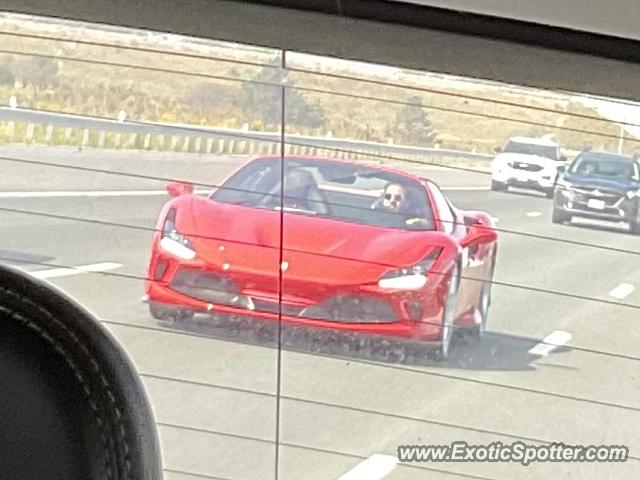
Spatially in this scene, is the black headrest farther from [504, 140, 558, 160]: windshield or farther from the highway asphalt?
[504, 140, 558, 160]: windshield

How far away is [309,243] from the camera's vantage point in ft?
6.07

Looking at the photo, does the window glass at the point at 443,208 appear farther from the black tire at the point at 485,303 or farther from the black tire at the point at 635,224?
the black tire at the point at 635,224

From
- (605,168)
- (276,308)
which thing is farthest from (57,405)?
(605,168)

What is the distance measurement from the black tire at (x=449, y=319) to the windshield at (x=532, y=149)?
21cm

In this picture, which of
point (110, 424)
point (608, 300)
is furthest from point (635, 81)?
point (110, 424)

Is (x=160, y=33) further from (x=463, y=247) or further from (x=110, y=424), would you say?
(x=110, y=424)

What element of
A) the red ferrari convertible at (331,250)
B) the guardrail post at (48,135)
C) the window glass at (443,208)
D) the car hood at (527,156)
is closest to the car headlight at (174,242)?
the red ferrari convertible at (331,250)

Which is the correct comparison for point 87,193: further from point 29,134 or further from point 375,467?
point 375,467

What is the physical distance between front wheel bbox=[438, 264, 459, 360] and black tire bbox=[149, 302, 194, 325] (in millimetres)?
407

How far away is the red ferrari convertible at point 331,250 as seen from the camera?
1.84 metres

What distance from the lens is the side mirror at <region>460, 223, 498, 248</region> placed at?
1.85 m

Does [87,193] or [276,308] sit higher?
[87,193]

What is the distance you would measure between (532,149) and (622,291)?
0.91 feet

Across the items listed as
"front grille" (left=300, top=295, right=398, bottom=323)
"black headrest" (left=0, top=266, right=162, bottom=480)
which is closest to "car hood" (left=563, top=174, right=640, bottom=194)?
"front grille" (left=300, top=295, right=398, bottom=323)
